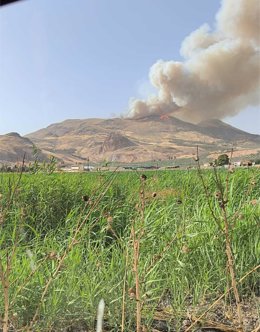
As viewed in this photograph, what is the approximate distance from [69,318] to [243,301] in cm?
80

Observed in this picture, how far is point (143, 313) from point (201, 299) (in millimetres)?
355

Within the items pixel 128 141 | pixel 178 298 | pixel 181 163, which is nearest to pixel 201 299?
pixel 178 298

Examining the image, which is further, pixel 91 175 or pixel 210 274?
pixel 91 175

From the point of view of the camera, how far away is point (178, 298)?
1.73 metres

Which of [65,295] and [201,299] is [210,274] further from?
[65,295]

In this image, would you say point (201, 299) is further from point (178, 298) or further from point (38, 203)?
point (38, 203)

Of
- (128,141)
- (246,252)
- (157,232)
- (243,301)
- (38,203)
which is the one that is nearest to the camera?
(243,301)

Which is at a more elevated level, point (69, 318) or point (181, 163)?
point (181, 163)

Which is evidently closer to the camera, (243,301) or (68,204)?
(243,301)

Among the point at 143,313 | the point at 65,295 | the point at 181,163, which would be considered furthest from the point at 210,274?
the point at 181,163

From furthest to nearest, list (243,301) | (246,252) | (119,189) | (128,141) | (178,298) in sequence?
(128,141) < (119,189) < (246,252) < (243,301) < (178,298)

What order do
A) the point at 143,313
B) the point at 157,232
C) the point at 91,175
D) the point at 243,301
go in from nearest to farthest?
1. the point at 143,313
2. the point at 243,301
3. the point at 157,232
4. the point at 91,175

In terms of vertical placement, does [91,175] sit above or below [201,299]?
above

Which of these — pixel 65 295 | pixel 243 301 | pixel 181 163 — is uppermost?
pixel 181 163
